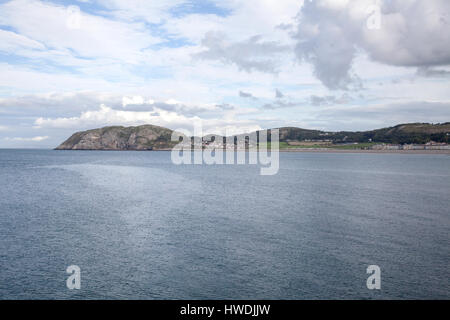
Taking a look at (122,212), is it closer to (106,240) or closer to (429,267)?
(106,240)

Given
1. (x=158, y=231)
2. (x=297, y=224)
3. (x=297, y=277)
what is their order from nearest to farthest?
(x=297, y=277) < (x=158, y=231) < (x=297, y=224)

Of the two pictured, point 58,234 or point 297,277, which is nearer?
point 297,277

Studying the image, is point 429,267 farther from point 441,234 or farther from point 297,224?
point 297,224

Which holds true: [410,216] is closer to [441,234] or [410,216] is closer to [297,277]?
[441,234]
